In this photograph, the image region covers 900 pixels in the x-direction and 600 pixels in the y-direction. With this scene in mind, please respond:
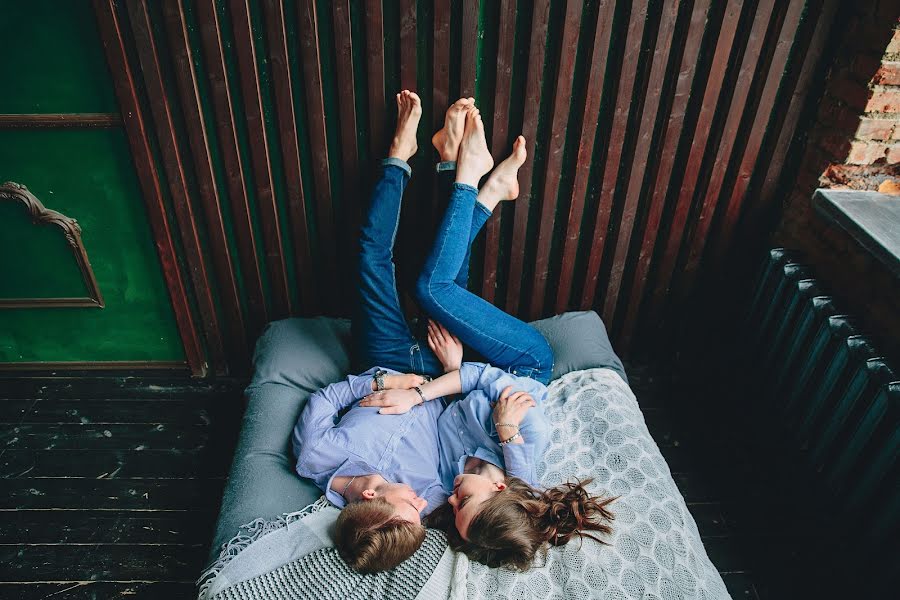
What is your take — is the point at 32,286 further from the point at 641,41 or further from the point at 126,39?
the point at 641,41

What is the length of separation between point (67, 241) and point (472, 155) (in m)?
1.59

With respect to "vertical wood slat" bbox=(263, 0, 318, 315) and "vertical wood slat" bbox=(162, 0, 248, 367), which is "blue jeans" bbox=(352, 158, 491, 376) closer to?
"vertical wood slat" bbox=(263, 0, 318, 315)

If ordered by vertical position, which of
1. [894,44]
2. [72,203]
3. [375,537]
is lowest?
[375,537]

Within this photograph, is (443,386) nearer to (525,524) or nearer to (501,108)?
(525,524)

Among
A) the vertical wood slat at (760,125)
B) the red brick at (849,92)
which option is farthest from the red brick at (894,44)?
the vertical wood slat at (760,125)

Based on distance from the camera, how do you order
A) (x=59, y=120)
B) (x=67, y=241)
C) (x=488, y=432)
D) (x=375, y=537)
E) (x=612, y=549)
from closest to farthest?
(x=375, y=537)
(x=612, y=549)
(x=488, y=432)
(x=59, y=120)
(x=67, y=241)

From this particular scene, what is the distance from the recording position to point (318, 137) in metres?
→ 2.02

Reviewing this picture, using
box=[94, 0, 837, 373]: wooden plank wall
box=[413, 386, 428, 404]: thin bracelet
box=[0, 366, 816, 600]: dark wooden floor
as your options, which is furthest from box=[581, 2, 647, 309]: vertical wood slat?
box=[413, 386, 428, 404]: thin bracelet

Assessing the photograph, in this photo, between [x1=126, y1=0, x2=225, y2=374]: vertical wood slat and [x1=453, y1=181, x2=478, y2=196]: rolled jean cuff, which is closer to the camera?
[x1=126, y1=0, x2=225, y2=374]: vertical wood slat

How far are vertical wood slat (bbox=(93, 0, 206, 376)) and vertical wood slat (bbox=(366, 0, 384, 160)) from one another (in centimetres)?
78

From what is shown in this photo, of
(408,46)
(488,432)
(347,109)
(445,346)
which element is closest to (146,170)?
(347,109)

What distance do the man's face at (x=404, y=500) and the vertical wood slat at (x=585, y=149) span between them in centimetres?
115

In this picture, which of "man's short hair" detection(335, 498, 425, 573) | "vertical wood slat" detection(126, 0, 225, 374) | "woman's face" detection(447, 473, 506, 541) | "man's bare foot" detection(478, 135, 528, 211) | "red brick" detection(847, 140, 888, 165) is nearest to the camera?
"man's short hair" detection(335, 498, 425, 573)

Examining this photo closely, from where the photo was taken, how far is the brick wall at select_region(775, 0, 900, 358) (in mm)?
1800
